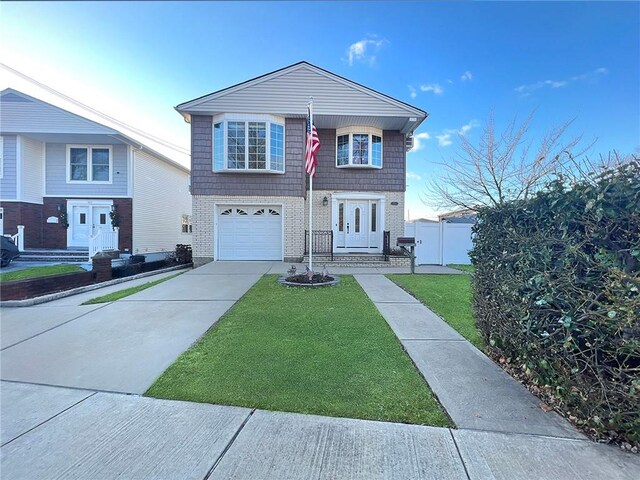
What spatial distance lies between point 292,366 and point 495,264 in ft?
8.83

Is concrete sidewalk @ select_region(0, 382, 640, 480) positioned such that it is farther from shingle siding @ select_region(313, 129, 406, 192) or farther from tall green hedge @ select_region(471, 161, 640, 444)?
shingle siding @ select_region(313, 129, 406, 192)

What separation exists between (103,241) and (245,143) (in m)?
8.27

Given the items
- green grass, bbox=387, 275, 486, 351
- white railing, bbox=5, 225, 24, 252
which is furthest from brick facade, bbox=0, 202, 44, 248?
green grass, bbox=387, 275, 486, 351

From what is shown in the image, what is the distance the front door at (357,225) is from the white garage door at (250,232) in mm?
3107

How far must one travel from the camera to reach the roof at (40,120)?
14.2 meters

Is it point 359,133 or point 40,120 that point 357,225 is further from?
point 40,120

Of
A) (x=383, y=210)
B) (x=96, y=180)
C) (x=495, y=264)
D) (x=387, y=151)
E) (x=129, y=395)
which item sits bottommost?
(x=129, y=395)

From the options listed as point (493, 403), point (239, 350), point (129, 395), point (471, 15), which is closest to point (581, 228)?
point (493, 403)

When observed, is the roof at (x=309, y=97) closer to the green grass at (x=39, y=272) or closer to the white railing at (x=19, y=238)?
the green grass at (x=39, y=272)

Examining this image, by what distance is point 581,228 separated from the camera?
2.49 meters

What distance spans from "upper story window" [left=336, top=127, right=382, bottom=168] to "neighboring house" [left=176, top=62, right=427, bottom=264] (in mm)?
44

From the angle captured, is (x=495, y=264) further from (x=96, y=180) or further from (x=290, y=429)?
(x=96, y=180)

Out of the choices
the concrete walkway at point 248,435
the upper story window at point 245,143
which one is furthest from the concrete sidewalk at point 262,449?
the upper story window at point 245,143

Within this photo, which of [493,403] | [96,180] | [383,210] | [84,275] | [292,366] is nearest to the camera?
[493,403]
